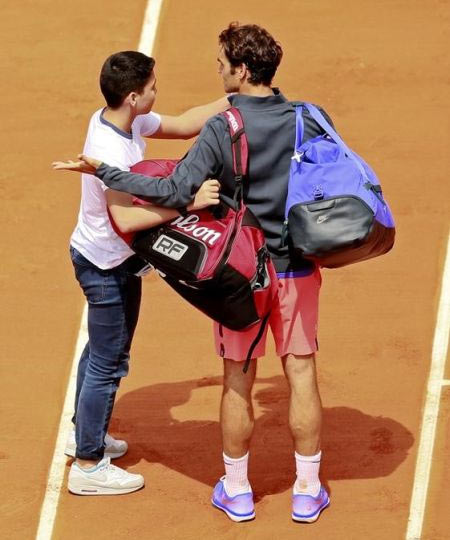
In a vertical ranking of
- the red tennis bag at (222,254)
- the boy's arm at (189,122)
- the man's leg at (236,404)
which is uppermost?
the boy's arm at (189,122)

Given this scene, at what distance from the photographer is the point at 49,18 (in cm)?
1220

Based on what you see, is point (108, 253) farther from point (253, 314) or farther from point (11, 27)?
point (11, 27)

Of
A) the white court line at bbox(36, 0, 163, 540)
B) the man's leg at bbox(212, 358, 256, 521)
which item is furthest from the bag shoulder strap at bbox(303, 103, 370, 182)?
the white court line at bbox(36, 0, 163, 540)

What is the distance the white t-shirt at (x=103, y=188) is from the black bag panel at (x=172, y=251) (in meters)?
0.38

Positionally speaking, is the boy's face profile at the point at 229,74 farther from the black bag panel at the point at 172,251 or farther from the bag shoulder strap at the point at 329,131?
the black bag panel at the point at 172,251

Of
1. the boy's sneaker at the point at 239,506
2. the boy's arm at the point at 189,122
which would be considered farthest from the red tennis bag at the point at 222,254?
the boy's sneaker at the point at 239,506

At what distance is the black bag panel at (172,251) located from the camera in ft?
22.4

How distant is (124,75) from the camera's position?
710 centimetres

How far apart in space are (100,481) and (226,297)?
1596mm

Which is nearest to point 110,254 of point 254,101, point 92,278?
point 92,278

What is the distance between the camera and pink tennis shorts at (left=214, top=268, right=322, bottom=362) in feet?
23.5

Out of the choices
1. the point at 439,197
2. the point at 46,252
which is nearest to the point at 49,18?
the point at 46,252

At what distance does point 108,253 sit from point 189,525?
1572 mm

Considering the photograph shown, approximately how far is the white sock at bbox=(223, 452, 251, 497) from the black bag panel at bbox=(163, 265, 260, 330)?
90 cm
